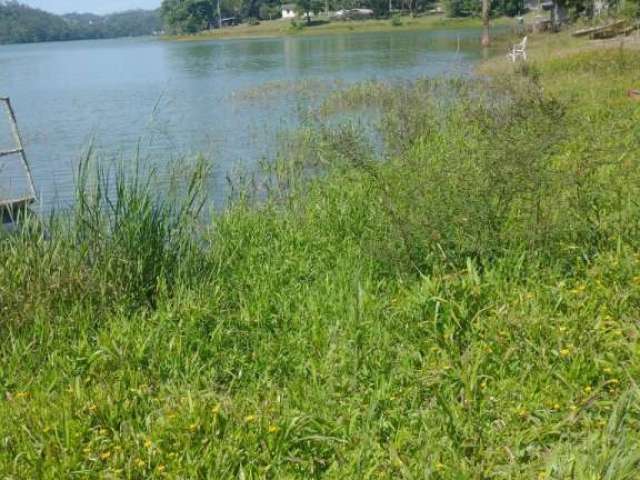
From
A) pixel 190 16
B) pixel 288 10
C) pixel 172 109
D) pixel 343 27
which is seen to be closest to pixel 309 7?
pixel 343 27

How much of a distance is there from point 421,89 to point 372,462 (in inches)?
522

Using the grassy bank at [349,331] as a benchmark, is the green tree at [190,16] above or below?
above

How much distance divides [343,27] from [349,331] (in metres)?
92.4

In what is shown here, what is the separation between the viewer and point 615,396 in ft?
11.4

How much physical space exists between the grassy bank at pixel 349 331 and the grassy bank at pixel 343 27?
2827 inches

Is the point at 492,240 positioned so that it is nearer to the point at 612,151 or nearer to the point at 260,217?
the point at 612,151

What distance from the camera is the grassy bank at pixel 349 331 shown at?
129 inches

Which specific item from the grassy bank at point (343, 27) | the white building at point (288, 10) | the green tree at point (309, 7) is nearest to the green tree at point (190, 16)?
the grassy bank at point (343, 27)

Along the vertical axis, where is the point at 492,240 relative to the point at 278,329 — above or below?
above

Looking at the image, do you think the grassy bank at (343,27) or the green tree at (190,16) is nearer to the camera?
the grassy bank at (343,27)

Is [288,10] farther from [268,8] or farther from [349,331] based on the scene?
[349,331]

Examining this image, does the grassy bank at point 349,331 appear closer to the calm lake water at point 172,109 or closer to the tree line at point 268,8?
the calm lake water at point 172,109

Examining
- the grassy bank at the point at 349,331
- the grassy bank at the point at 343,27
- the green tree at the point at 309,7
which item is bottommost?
the grassy bank at the point at 349,331

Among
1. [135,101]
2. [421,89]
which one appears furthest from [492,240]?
[135,101]
